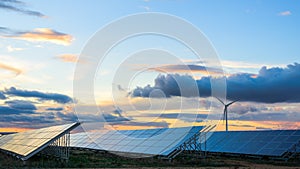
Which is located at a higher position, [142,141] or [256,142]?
[142,141]

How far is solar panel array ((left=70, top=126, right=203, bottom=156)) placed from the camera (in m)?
36.6

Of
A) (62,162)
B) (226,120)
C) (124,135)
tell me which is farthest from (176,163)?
(226,120)

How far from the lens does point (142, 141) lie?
4391 cm

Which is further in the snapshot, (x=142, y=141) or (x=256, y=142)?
(x=142, y=141)

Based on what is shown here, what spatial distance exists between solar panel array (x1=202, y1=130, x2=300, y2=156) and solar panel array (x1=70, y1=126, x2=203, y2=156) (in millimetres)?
5543

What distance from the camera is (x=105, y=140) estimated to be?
176 feet

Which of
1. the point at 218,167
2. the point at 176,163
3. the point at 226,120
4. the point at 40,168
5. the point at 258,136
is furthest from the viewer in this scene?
the point at 226,120

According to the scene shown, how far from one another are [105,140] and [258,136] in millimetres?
20399

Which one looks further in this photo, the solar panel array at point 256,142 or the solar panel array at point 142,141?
the solar panel array at point 256,142

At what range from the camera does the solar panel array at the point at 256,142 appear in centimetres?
3681

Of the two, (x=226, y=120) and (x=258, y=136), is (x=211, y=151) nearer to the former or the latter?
(x=258, y=136)

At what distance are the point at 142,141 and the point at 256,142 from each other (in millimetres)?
11646

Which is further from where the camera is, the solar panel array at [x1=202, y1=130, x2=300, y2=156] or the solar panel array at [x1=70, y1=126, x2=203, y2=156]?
the solar panel array at [x1=202, y1=130, x2=300, y2=156]

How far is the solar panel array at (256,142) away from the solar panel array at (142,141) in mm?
5543
